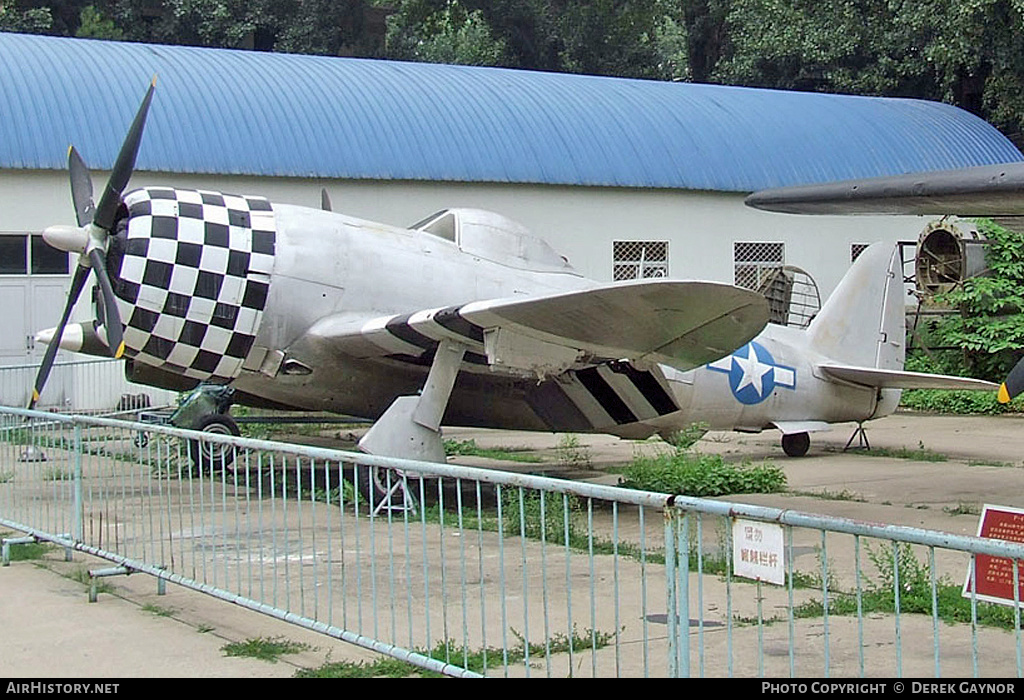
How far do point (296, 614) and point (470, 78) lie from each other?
21581mm

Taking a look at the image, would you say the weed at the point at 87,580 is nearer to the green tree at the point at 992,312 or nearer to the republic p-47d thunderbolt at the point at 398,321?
the republic p-47d thunderbolt at the point at 398,321

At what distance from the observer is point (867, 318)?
1564 cm

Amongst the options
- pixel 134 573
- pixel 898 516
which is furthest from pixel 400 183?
pixel 134 573

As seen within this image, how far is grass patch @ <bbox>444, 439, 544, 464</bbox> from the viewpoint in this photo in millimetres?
16047

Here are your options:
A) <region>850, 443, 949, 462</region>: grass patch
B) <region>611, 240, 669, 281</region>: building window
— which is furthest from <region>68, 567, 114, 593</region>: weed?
<region>611, 240, 669, 281</region>: building window

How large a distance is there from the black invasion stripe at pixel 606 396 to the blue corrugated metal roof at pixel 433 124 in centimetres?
1175

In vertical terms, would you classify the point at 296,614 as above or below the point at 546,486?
below

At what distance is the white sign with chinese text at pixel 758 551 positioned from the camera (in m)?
4.49

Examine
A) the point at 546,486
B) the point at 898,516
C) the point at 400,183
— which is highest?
the point at 400,183

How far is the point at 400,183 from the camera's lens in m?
23.8

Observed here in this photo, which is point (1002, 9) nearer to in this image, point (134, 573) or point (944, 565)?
point (944, 565)

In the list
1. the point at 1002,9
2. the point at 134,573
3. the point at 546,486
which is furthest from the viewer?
the point at 1002,9

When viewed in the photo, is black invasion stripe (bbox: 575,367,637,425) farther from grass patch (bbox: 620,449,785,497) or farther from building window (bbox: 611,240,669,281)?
building window (bbox: 611,240,669,281)

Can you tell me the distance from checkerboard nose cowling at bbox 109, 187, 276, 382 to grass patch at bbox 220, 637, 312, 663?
506 cm
